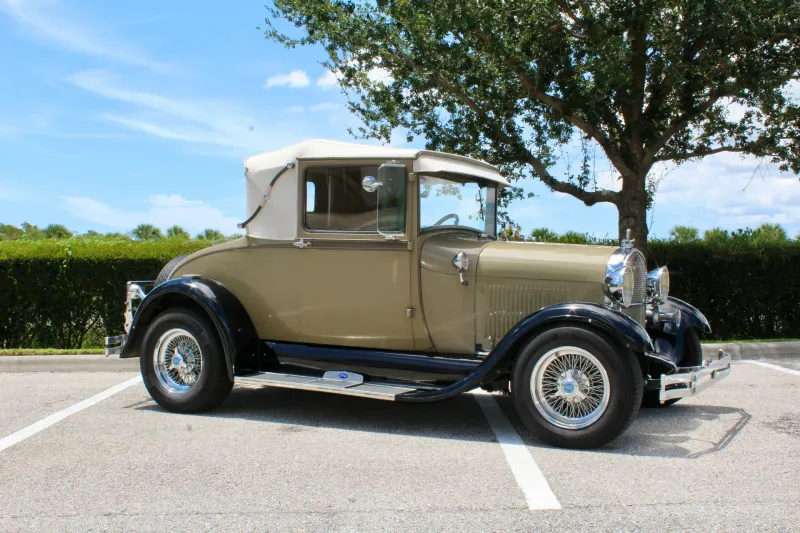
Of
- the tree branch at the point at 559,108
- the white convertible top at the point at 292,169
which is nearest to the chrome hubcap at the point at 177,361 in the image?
the white convertible top at the point at 292,169

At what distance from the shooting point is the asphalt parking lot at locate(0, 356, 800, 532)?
3732mm

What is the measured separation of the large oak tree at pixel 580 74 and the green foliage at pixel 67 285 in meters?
5.08

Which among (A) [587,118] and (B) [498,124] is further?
(B) [498,124]

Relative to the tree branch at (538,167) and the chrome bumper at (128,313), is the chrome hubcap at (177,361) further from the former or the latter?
the tree branch at (538,167)

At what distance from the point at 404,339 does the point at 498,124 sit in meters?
8.61

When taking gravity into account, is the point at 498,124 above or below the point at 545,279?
above

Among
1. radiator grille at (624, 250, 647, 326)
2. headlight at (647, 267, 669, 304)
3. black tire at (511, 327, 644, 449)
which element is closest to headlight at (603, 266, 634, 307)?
radiator grille at (624, 250, 647, 326)

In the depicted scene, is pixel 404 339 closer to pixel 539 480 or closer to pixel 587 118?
pixel 539 480

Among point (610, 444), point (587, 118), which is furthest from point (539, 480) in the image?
point (587, 118)

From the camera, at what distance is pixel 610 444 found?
17.0ft

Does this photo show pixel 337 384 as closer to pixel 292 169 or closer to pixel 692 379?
pixel 292 169

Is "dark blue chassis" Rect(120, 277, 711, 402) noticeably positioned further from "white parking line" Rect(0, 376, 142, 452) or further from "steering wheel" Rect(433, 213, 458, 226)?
"steering wheel" Rect(433, 213, 458, 226)

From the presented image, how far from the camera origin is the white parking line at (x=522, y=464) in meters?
4.00

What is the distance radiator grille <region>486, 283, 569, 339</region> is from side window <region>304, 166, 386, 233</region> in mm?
1105
